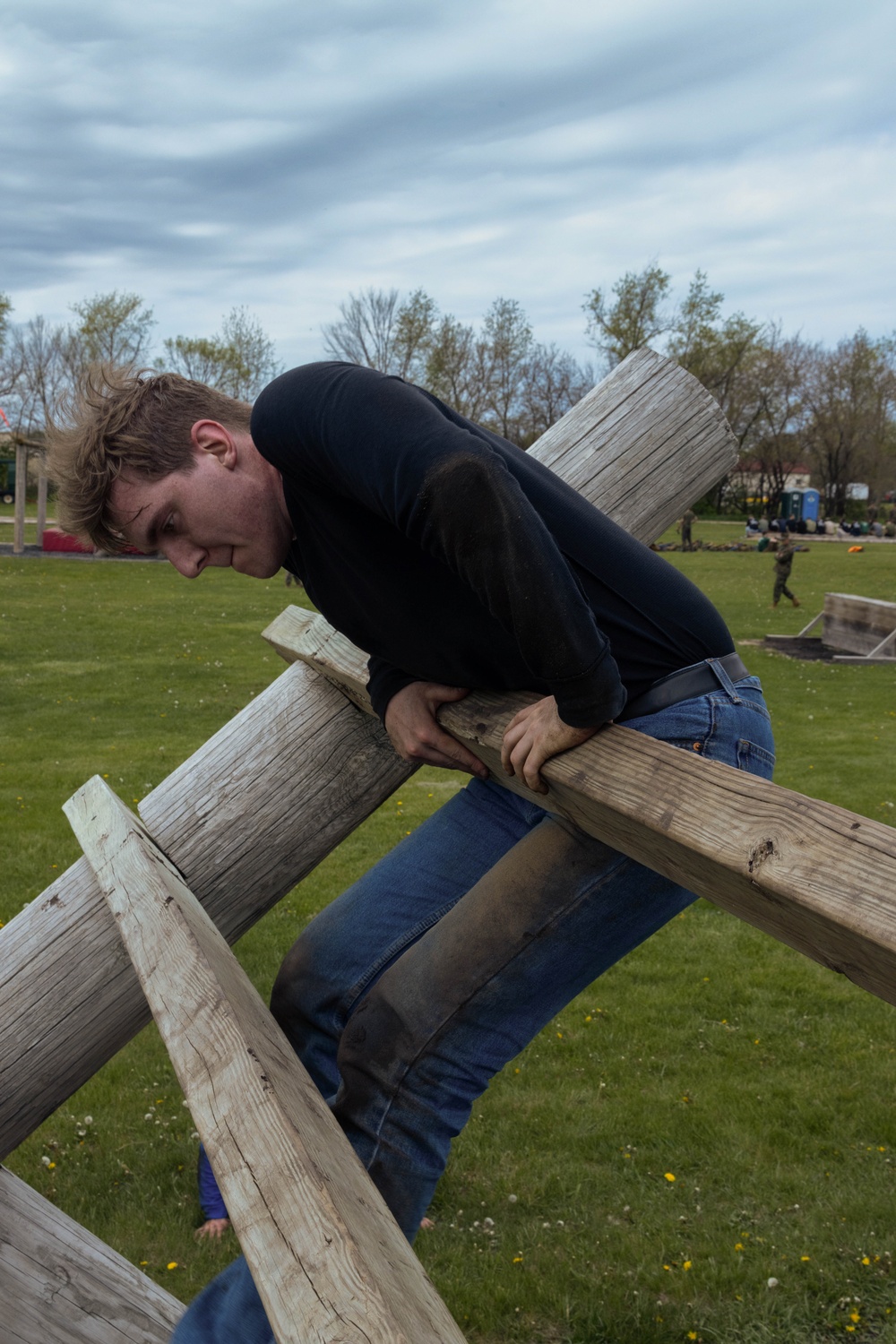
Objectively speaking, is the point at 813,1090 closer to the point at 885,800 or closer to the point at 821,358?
the point at 885,800

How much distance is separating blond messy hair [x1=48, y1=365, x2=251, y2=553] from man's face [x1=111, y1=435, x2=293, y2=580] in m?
0.03

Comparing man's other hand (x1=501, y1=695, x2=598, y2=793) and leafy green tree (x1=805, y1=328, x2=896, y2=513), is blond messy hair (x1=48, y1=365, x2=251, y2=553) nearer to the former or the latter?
man's other hand (x1=501, y1=695, x2=598, y2=793)

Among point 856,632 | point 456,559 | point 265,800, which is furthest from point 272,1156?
point 856,632

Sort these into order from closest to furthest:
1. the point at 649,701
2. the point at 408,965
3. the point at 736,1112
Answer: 1. the point at 408,965
2. the point at 649,701
3. the point at 736,1112

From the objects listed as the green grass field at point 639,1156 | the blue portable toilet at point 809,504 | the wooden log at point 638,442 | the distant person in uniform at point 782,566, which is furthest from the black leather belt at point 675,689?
the blue portable toilet at point 809,504

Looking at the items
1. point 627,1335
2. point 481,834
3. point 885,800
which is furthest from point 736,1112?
point 885,800

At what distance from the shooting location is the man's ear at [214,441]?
2055mm

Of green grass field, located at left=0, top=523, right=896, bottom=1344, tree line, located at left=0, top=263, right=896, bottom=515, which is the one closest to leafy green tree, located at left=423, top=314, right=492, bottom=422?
tree line, located at left=0, top=263, right=896, bottom=515

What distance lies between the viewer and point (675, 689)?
2084 millimetres

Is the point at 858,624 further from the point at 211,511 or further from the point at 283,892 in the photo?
the point at 211,511

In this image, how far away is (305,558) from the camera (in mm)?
2203

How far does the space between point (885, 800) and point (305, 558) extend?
8215 mm

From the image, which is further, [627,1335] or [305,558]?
[627,1335]

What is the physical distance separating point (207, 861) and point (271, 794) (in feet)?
0.64
